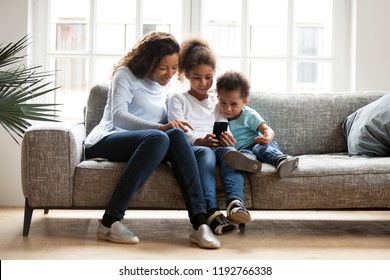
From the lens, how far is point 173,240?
3.02 meters

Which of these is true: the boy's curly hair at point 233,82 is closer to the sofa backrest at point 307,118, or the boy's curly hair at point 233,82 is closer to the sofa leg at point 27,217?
the sofa backrest at point 307,118

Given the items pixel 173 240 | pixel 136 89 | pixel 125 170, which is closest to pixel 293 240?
pixel 173 240

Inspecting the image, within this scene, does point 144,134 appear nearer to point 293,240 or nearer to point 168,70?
point 168,70

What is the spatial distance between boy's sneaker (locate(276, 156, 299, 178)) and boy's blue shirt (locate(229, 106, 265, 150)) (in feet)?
1.16

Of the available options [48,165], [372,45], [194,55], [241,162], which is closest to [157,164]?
[241,162]

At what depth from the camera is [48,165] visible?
3.02 metres

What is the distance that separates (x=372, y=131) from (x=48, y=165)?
161cm

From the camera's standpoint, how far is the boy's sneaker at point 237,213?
9.27 feet

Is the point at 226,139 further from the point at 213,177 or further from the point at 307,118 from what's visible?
the point at 307,118

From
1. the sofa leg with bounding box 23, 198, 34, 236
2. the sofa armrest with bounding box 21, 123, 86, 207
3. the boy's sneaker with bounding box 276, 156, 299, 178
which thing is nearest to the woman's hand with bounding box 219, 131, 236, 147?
the boy's sneaker with bounding box 276, 156, 299, 178

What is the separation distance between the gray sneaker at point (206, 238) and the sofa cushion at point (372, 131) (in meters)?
1.04

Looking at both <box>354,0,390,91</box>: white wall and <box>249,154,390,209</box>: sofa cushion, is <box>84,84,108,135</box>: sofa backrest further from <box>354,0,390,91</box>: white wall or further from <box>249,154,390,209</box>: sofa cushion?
<box>354,0,390,91</box>: white wall
